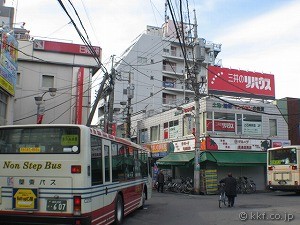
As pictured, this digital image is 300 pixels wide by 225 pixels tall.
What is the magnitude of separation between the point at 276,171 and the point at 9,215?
19946 mm

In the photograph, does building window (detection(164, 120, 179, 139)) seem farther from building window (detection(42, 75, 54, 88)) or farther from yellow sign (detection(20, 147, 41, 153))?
yellow sign (detection(20, 147, 41, 153))

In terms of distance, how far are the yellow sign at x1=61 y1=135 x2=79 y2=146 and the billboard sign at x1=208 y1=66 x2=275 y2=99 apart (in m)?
23.0

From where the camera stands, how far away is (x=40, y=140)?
28.7 feet

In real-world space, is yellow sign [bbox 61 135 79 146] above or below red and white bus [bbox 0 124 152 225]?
above

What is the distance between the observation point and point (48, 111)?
30469mm

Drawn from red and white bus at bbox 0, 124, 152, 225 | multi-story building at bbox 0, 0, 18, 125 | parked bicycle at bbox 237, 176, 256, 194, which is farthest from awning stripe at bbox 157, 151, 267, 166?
red and white bus at bbox 0, 124, 152, 225

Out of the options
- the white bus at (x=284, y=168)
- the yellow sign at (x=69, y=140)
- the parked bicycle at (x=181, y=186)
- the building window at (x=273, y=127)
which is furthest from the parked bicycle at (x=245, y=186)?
the yellow sign at (x=69, y=140)

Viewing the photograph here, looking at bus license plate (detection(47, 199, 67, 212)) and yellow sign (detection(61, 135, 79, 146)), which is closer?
bus license plate (detection(47, 199, 67, 212))

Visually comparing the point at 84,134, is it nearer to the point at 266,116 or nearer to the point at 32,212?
the point at 32,212

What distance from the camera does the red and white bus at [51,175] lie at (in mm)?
8266

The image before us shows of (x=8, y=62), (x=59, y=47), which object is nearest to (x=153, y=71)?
(x=59, y=47)

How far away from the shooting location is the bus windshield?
77.8ft

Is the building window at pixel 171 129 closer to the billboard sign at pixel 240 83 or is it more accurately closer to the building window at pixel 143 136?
the billboard sign at pixel 240 83

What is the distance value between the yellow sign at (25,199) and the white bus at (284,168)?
62.4ft
